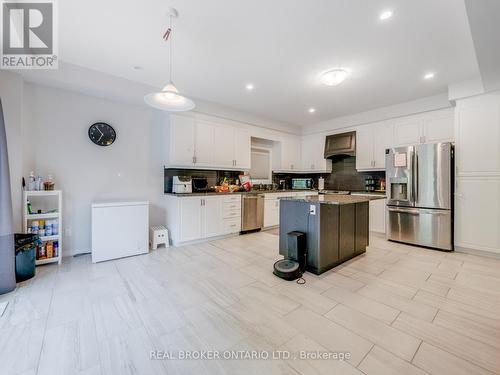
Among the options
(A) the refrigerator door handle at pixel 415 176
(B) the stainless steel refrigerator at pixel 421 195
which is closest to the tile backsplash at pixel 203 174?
(B) the stainless steel refrigerator at pixel 421 195

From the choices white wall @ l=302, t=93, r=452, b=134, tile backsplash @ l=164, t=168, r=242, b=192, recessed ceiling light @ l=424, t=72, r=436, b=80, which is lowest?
tile backsplash @ l=164, t=168, r=242, b=192

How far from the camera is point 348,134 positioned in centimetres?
529

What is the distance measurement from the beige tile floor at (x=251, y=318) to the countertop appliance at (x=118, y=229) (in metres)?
0.33

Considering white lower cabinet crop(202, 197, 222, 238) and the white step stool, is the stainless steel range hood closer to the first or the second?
white lower cabinet crop(202, 197, 222, 238)

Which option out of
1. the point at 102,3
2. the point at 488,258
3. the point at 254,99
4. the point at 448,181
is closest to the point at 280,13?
the point at 102,3

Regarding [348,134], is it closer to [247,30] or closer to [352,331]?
[247,30]

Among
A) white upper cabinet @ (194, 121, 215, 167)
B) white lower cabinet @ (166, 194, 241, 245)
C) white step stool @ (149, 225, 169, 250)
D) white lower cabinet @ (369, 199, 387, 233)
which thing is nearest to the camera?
white step stool @ (149, 225, 169, 250)

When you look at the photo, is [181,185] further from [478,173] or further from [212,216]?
[478,173]

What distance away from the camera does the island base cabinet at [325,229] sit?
106 inches

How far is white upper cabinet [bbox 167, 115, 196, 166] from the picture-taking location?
3.95 meters

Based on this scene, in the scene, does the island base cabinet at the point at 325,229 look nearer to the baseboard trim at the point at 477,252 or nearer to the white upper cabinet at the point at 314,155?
the baseboard trim at the point at 477,252

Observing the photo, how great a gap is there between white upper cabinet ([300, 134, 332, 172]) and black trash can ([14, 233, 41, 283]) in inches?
222

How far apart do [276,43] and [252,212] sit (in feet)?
10.4

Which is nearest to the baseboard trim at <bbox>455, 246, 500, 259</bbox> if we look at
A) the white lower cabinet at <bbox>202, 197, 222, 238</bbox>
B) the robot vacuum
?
the robot vacuum
